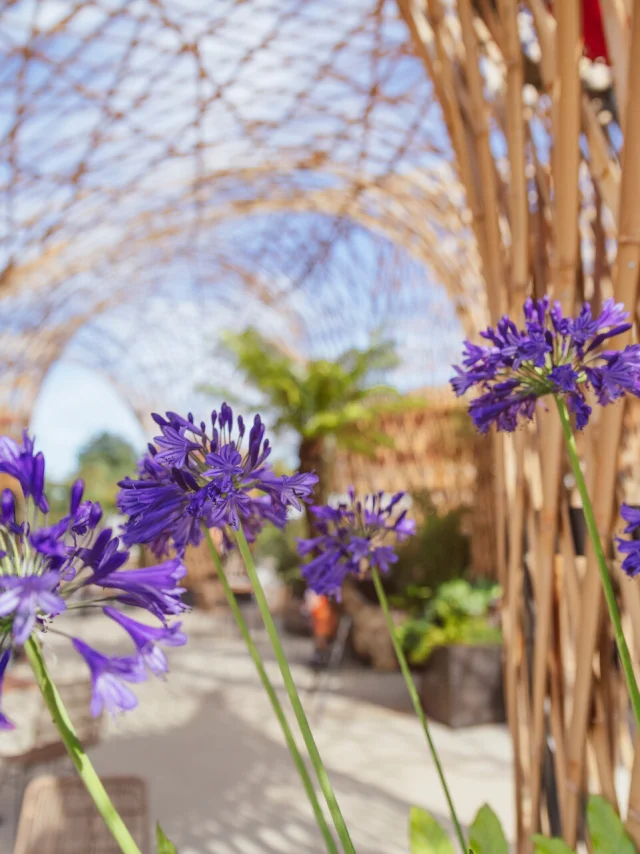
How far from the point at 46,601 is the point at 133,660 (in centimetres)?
12

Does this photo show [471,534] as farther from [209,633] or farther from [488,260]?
[488,260]

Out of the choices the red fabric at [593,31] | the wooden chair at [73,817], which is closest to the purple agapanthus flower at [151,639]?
the wooden chair at [73,817]

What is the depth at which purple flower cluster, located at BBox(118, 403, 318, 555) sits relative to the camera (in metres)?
0.75

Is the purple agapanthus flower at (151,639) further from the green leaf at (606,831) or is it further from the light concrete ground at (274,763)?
the light concrete ground at (274,763)

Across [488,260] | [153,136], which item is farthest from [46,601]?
[153,136]

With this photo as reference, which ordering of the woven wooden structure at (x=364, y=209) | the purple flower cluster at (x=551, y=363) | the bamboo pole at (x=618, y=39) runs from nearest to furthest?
the purple flower cluster at (x=551, y=363) < the bamboo pole at (x=618, y=39) < the woven wooden structure at (x=364, y=209)

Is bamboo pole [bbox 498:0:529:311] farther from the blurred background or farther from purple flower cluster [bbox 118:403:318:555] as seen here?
the blurred background

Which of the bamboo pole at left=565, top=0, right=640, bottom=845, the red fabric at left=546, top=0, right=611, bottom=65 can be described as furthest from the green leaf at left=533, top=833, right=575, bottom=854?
the red fabric at left=546, top=0, right=611, bottom=65

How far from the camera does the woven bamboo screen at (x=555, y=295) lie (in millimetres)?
1314

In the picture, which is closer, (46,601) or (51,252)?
(46,601)

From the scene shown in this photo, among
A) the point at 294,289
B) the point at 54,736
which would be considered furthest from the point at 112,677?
the point at 294,289

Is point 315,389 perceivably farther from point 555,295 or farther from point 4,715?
point 4,715

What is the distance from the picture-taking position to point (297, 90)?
7.73 meters

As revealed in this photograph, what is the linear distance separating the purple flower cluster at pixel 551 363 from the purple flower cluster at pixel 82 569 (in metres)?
0.49
